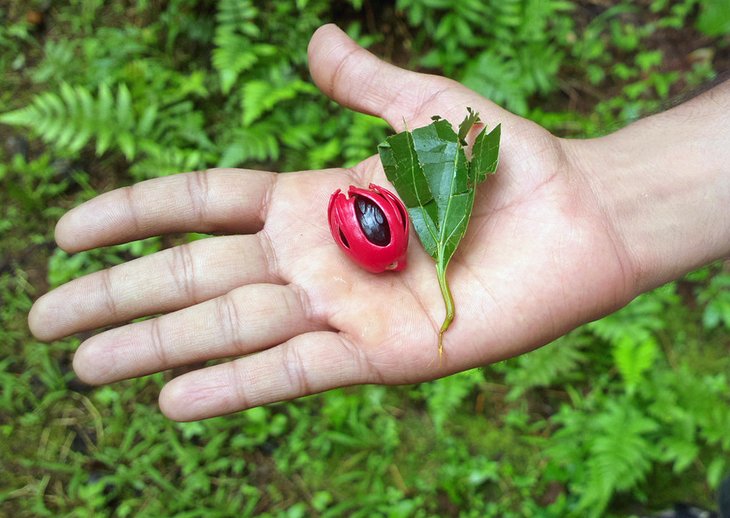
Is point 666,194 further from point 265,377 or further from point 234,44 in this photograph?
point 234,44

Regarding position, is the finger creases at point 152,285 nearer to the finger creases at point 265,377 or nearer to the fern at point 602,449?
the finger creases at point 265,377

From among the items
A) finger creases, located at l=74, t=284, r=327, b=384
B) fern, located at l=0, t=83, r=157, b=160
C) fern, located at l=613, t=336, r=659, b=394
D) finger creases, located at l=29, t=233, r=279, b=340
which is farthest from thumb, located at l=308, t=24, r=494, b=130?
fern, located at l=0, t=83, r=157, b=160

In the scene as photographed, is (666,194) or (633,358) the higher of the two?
(666,194)

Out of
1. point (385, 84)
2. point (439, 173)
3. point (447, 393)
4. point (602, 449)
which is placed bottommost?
point (447, 393)

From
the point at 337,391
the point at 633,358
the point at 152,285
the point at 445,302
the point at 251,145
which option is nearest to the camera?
the point at 445,302

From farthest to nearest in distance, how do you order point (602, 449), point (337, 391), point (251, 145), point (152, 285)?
point (251, 145) < point (337, 391) < point (602, 449) < point (152, 285)

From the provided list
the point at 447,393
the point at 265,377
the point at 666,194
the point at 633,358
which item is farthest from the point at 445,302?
the point at 633,358

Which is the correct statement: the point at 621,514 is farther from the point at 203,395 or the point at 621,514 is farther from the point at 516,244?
the point at 203,395

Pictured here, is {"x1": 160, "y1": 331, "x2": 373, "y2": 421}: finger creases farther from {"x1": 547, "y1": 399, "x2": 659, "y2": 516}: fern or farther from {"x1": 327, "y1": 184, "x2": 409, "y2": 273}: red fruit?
{"x1": 547, "y1": 399, "x2": 659, "y2": 516}: fern
